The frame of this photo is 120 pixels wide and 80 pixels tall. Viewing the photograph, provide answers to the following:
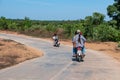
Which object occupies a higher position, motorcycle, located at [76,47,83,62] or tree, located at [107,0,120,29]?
tree, located at [107,0,120,29]

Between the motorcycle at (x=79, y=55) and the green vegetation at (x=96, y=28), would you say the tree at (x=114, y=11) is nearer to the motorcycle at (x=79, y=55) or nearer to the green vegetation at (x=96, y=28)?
the green vegetation at (x=96, y=28)

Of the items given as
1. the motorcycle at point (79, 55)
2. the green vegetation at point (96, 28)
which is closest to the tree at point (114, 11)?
the green vegetation at point (96, 28)

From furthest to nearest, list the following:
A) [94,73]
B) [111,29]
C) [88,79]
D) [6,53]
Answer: [111,29], [6,53], [94,73], [88,79]

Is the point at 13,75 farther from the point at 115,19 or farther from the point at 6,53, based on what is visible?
the point at 115,19

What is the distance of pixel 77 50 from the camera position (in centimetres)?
2373

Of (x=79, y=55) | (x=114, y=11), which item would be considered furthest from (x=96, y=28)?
(x=79, y=55)

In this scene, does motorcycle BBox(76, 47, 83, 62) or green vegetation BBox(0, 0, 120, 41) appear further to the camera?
green vegetation BBox(0, 0, 120, 41)

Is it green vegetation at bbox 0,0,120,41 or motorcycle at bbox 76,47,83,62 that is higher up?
green vegetation at bbox 0,0,120,41

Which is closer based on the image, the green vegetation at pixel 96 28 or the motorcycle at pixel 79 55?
the motorcycle at pixel 79 55

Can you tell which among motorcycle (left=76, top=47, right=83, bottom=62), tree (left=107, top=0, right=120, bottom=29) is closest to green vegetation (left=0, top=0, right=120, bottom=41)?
tree (left=107, top=0, right=120, bottom=29)

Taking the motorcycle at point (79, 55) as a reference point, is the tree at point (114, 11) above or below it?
above

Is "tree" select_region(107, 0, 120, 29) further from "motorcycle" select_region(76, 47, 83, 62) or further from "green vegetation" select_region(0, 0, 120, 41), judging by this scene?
"motorcycle" select_region(76, 47, 83, 62)

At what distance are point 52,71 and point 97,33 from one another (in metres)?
28.9

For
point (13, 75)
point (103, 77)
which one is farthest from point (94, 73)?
point (13, 75)
